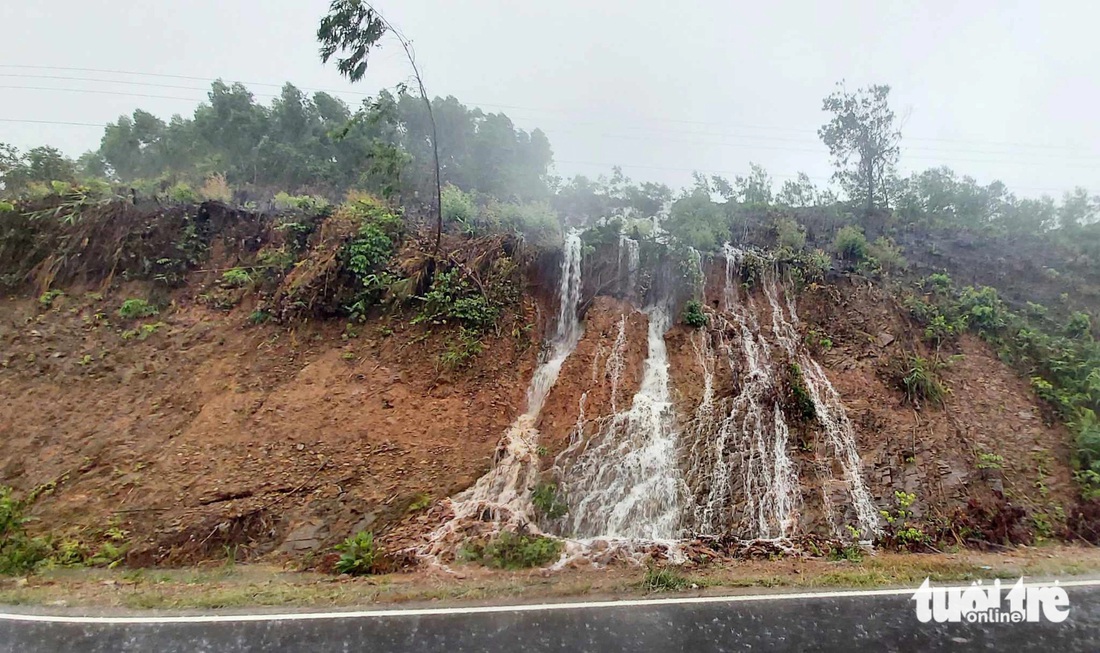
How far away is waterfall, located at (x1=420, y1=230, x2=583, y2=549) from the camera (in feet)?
27.7

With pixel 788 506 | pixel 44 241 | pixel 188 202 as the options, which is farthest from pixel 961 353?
pixel 44 241

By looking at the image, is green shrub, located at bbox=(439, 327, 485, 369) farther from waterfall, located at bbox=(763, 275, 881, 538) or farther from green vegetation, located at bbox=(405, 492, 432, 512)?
waterfall, located at bbox=(763, 275, 881, 538)

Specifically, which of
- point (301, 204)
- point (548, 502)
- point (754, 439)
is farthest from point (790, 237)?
point (301, 204)

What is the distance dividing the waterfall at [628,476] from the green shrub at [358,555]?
297 centimetres

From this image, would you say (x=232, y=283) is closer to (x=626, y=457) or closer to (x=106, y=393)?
(x=106, y=393)

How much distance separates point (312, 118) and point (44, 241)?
1195 cm

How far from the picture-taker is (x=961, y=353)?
37.9 ft

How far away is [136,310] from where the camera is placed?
10.9 metres

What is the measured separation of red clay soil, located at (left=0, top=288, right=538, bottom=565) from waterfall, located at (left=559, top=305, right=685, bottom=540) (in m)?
1.68

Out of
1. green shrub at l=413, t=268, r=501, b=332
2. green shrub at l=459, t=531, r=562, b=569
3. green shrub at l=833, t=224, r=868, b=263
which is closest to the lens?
green shrub at l=459, t=531, r=562, b=569

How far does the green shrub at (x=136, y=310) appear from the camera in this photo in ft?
35.4

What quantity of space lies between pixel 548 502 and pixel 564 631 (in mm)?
2892

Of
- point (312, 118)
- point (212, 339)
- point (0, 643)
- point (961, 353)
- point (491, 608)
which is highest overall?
point (312, 118)

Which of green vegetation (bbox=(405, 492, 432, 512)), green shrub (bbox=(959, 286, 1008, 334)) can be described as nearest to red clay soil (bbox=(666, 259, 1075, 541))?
green shrub (bbox=(959, 286, 1008, 334))
